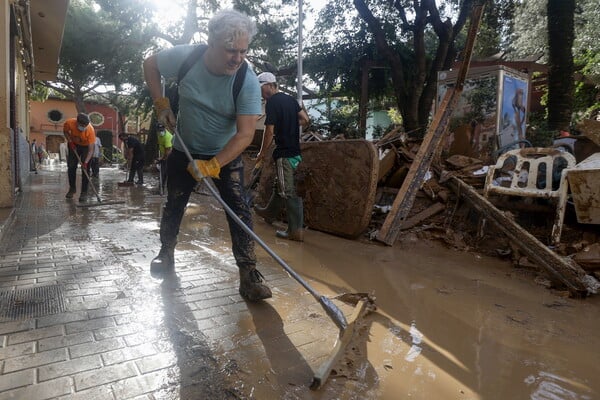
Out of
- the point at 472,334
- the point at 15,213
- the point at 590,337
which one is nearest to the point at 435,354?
the point at 472,334

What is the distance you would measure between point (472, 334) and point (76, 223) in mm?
4661

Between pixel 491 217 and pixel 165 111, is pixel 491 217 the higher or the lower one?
the lower one

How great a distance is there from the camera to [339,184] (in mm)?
4742

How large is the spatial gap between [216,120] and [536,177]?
356 cm

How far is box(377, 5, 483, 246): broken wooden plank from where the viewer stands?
4.50 metres

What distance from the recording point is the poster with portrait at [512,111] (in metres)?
7.00

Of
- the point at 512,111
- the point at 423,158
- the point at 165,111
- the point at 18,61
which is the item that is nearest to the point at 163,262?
the point at 165,111

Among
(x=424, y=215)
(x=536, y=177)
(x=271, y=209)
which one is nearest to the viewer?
(x=536, y=177)

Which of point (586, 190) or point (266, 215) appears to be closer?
point (586, 190)

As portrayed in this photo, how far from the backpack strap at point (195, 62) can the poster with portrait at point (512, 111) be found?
5.77m

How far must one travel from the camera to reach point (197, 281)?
9.67 feet

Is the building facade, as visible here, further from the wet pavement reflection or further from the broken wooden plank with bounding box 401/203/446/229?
the broken wooden plank with bounding box 401/203/446/229

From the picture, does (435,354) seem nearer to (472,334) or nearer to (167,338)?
(472,334)

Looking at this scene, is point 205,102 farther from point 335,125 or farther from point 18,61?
point 18,61
